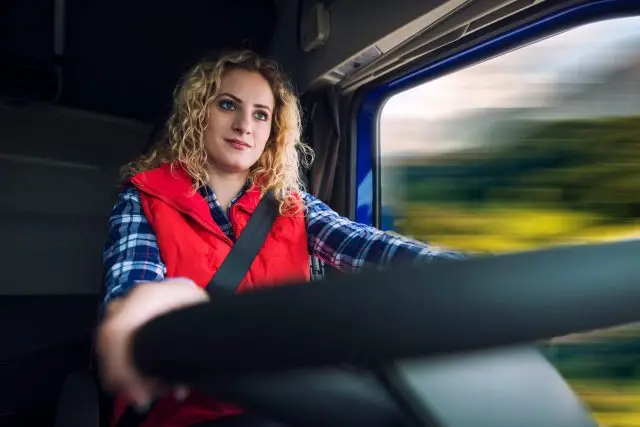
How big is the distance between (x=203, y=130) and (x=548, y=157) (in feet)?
2.47

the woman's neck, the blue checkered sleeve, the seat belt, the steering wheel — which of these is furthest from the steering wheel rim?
the woman's neck

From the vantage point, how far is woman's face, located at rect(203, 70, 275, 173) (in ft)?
4.36

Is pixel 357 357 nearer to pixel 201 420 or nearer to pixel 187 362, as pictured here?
pixel 187 362

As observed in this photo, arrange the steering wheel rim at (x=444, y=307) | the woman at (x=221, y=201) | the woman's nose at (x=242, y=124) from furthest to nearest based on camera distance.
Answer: the woman's nose at (x=242, y=124) → the woman at (x=221, y=201) → the steering wheel rim at (x=444, y=307)

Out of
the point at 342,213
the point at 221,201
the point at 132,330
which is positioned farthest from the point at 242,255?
the point at 132,330

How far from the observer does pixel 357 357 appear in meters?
0.36

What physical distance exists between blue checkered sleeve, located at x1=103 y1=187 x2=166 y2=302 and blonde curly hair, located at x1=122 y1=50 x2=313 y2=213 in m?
0.12

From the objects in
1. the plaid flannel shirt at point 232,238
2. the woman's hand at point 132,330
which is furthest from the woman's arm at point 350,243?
the woman's hand at point 132,330

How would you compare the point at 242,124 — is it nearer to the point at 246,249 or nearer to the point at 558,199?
the point at 246,249

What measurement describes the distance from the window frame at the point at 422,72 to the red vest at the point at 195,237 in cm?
48

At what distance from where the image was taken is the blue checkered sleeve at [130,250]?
101 centimetres

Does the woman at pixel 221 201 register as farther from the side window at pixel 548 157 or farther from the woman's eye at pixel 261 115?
the side window at pixel 548 157

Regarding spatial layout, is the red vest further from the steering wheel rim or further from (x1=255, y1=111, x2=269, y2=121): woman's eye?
the steering wheel rim

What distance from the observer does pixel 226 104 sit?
1.37 m
